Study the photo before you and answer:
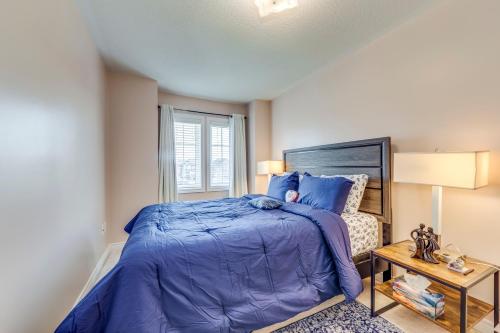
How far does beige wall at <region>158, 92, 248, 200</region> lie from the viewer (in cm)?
401

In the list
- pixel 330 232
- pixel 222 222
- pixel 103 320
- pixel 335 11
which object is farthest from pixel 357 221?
pixel 103 320

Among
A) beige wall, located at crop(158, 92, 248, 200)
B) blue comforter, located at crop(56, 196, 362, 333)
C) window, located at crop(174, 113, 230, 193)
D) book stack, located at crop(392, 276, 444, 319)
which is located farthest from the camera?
window, located at crop(174, 113, 230, 193)

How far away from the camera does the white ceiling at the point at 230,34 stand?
1.90 metres

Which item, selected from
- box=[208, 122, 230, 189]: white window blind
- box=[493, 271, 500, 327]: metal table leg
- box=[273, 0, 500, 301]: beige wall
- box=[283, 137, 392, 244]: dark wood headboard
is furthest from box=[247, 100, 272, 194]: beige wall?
box=[493, 271, 500, 327]: metal table leg

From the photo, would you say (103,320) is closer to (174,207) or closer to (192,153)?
(174,207)

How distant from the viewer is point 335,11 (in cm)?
194

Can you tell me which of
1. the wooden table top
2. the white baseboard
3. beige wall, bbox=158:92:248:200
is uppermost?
beige wall, bbox=158:92:248:200

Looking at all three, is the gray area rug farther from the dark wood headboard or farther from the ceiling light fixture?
the ceiling light fixture

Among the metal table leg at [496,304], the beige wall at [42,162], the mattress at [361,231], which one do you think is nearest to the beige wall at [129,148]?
the beige wall at [42,162]

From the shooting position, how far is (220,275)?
1.45 m

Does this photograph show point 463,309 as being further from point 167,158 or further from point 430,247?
point 167,158

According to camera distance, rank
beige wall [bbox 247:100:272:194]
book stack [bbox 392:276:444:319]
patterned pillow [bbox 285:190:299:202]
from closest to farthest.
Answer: book stack [bbox 392:276:444:319]
patterned pillow [bbox 285:190:299:202]
beige wall [bbox 247:100:272:194]

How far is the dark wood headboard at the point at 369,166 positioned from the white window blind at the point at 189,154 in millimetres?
2273

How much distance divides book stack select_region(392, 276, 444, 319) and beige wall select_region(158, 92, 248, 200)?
10.7 ft
